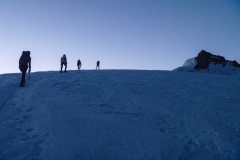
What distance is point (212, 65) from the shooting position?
143 feet

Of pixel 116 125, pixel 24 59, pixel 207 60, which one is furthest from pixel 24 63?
pixel 207 60

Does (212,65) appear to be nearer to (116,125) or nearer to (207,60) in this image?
(207,60)

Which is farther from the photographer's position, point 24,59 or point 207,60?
point 207,60

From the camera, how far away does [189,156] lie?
183 inches

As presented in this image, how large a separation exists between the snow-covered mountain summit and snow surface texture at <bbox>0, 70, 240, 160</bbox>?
3456cm

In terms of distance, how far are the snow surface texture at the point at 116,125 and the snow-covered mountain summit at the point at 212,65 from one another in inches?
1361

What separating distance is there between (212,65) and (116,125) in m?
43.0

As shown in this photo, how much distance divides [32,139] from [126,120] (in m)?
2.70

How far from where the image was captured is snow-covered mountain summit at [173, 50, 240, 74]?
4052 centimetres

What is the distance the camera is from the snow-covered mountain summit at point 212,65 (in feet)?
133

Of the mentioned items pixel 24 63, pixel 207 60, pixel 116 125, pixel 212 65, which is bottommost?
pixel 116 125

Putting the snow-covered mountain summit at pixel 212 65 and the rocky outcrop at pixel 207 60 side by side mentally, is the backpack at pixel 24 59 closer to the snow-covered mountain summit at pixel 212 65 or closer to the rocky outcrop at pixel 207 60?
the snow-covered mountain summit at pixel 212 65

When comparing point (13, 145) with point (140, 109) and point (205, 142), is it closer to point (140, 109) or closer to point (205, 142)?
point (140, 109)

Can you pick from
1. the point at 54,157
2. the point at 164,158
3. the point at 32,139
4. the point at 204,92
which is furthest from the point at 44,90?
the point at 204,92
